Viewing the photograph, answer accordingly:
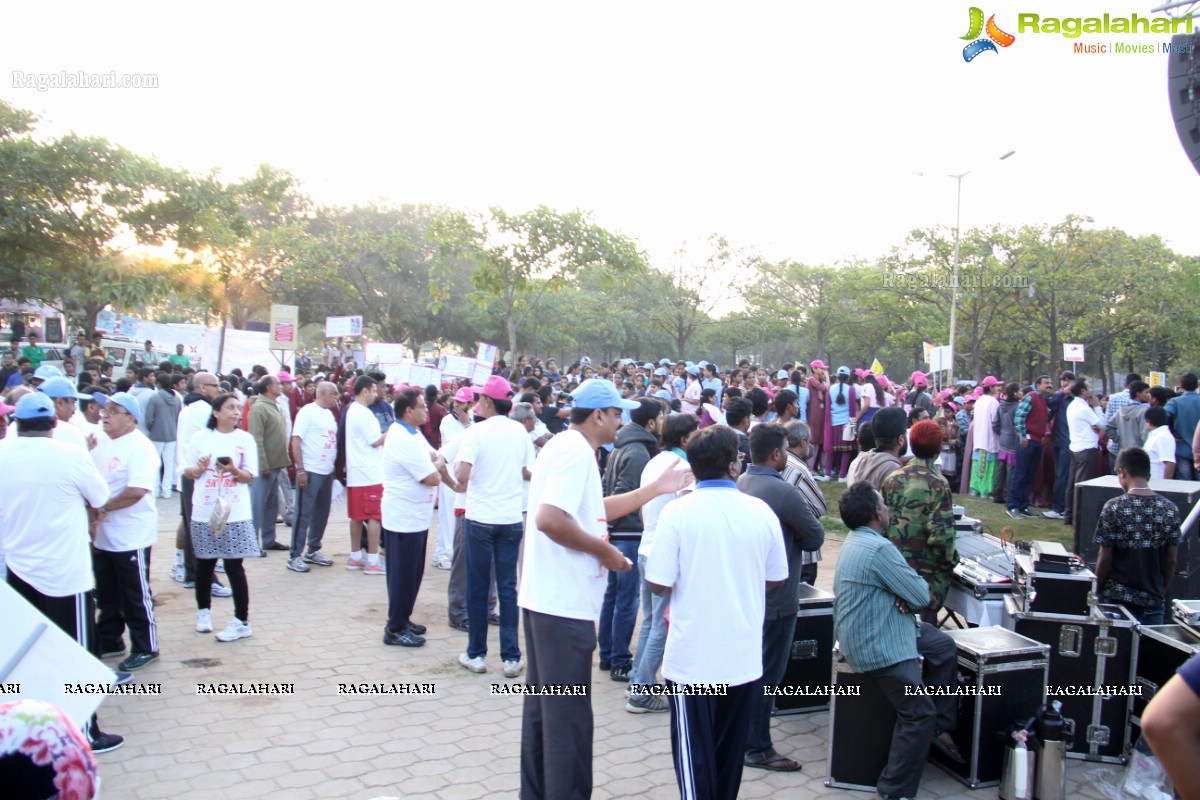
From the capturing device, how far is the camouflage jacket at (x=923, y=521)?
4707mm

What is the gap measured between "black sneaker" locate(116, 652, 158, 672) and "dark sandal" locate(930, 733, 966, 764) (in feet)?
17.1

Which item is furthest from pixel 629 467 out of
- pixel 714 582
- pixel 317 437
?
pixel 317 437

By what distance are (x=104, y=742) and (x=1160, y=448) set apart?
10580mm

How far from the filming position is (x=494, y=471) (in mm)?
5719

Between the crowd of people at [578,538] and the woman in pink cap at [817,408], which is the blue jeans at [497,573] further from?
the woman in pink cap at [817,408]

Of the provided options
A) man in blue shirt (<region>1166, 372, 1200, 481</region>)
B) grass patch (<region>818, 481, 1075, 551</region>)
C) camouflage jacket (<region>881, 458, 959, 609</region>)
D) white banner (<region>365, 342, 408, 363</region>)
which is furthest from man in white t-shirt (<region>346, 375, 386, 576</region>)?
white banner (<region>365, 342, 408, 363</region>)

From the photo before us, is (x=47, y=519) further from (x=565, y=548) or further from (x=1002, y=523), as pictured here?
(x=1002, y=523)

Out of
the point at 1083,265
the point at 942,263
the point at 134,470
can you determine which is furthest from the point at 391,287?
the point at 134,470

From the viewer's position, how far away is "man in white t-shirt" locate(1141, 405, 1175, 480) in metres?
9.33

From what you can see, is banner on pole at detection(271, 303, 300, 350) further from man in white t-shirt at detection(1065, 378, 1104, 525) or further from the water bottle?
the water bottle

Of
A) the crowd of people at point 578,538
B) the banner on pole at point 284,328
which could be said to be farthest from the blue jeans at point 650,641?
the banner on pole at point 284,328

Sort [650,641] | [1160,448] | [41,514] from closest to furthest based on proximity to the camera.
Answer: [41,514] < [650,641] < [1160,448]

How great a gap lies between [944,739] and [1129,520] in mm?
1853

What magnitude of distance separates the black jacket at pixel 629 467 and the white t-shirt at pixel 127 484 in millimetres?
3080
